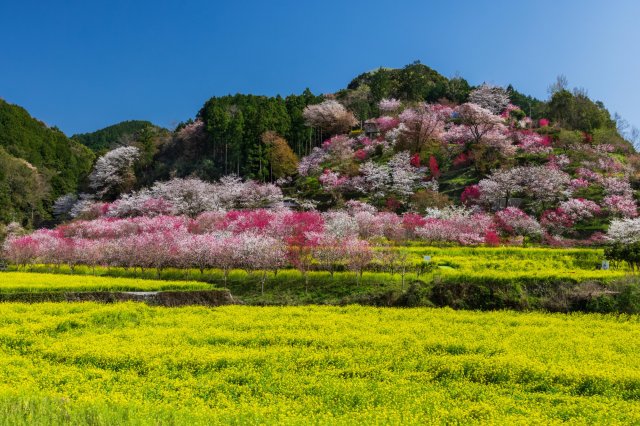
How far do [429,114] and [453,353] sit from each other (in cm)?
6277

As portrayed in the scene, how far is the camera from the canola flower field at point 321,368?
1060cm

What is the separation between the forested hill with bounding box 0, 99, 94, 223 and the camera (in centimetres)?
8100

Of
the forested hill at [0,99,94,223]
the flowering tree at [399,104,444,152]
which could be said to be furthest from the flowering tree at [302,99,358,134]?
the forested hill at [0,99,94,223]

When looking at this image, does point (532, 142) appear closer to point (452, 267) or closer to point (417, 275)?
point (452, 267)

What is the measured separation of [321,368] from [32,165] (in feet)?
337

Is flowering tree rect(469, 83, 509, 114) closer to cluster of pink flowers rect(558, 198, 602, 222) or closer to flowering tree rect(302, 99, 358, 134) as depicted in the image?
flowering tree rect(302, 99, 358, 134)

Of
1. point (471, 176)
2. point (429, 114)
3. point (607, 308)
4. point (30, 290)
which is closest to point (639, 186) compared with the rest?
point (471, 176)

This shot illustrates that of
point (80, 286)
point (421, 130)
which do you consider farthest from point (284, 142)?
point (80, 286)

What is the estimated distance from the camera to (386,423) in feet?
32.5

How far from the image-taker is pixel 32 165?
99000 millimetres

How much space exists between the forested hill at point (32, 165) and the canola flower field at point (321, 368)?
6481 centimetres

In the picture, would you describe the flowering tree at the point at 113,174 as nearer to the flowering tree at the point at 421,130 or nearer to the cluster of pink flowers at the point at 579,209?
the flowering tree at the point at 421,130

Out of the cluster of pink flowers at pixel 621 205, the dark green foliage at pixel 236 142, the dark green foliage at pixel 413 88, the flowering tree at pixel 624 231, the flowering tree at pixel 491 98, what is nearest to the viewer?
the flowering tree at pixel 624 231

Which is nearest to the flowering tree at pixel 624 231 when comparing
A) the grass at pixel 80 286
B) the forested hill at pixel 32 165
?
the grass at pixel 80 286
